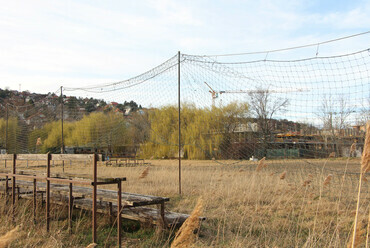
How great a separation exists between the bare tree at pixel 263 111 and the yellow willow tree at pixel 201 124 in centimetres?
38

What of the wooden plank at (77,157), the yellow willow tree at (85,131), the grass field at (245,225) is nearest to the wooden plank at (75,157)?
the wooden plank at (77,157)

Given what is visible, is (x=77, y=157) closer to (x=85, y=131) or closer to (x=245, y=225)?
(x=245, y=225)

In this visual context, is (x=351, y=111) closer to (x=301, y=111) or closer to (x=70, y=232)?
(x=301, y=111)

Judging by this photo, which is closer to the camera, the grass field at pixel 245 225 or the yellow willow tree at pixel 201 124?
the grass field at pixel 245 225

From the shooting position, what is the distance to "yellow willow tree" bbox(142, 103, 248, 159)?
8703 millimetres

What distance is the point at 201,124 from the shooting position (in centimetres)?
1055

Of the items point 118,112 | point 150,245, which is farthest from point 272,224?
point 118,112

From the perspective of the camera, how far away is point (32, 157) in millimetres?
5129

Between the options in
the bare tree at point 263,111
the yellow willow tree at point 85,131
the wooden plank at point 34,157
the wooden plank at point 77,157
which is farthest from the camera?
the yellow willow tree at point 85,131

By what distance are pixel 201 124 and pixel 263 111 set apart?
3.03m

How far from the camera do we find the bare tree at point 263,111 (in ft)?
23.3

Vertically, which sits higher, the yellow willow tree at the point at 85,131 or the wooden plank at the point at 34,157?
the yellow willow tree at the point at 85,131

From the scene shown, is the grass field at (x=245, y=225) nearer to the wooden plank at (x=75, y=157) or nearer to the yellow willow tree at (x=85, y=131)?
the wooden plank at (x=75, y=157)

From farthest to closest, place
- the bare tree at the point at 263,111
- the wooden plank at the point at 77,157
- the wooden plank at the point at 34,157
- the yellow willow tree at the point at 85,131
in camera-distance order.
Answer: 1. the yellow willow tree at the point at 85,131
2. the bare tree at the point at 263,111
3. the wooden plank at the point at 34,157
4. the wooden plank at the point at 77,157
